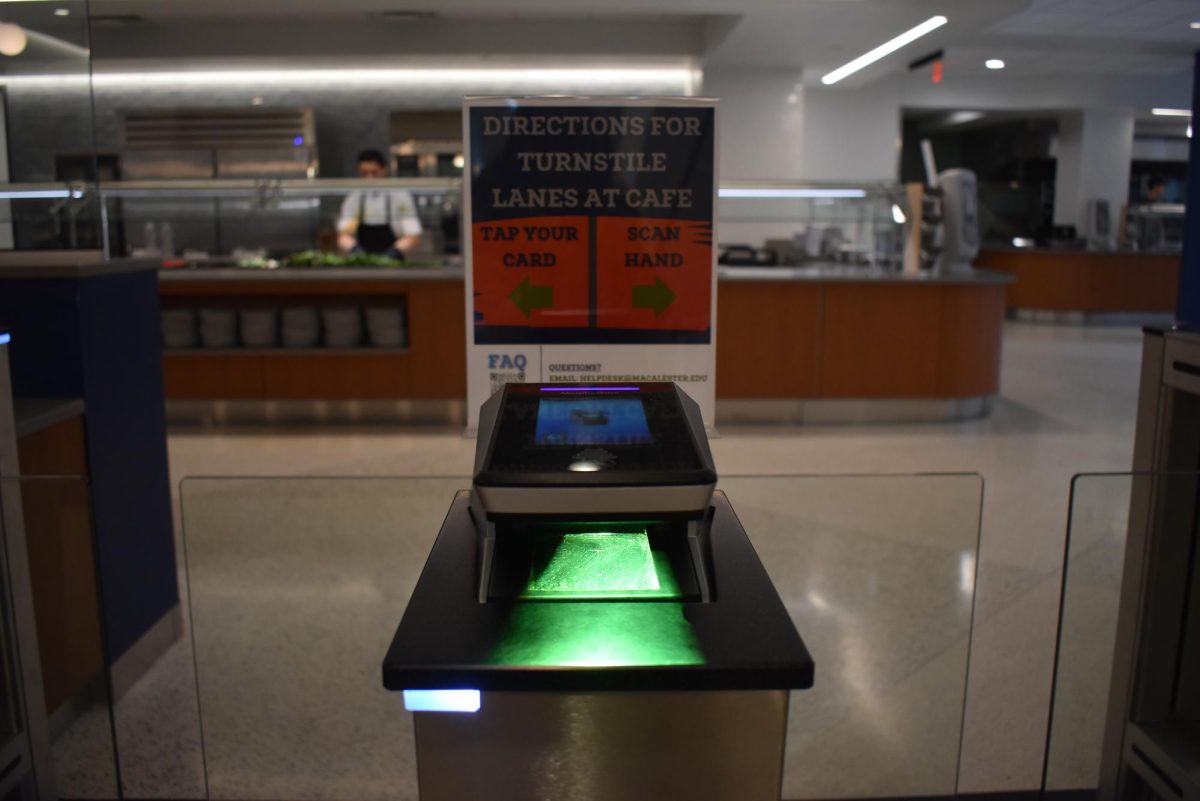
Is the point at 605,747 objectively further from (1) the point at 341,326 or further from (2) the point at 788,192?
(2) the point at 788,192

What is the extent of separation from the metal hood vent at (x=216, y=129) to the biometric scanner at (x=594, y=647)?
7.80 m

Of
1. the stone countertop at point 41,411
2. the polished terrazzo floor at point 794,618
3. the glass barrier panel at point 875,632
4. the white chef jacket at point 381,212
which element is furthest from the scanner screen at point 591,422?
the white chef jacket at point 381,212

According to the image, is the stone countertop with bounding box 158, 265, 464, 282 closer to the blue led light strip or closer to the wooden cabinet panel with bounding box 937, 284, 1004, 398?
the wooden cabinet panel with bounding box 937, 284, 1004, 398

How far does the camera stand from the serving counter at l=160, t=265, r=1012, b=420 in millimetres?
5598

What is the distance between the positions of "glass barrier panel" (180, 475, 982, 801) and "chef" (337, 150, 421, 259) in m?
4.40

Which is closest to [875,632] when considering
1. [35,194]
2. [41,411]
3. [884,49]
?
[41,411]

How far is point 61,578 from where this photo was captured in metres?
2.20

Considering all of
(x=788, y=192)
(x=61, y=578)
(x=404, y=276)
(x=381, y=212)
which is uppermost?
(x=788, y=192)

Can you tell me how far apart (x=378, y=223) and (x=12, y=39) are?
12.7ft

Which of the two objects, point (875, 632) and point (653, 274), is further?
point (875, 632)

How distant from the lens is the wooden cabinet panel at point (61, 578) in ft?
6.43

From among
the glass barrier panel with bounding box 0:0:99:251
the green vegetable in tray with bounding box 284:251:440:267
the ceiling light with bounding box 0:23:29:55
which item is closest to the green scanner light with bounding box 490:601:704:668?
the glass barrier panel with bounding box 0:0:99:251

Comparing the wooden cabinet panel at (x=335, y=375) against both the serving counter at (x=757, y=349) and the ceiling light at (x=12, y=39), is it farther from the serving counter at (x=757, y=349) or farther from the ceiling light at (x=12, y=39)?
the ceiling light at (x=12, y=39)

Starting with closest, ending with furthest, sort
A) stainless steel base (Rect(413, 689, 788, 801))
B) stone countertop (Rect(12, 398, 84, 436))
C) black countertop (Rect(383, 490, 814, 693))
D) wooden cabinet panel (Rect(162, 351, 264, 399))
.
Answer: black countertop (Rect(383, 490, 814, 693)) < stainless steel base (Rect(413, 689, 788, 801)) < stone countertop (Rect(12, 398, 84, 436)) < wooden cabinet panel (Rect(162, 351, 264, 399))
